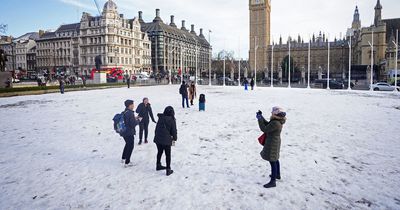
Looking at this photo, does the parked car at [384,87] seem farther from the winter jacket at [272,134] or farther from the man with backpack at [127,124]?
the man with backpack at [127,124]

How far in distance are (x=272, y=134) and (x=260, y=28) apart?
107524 mm

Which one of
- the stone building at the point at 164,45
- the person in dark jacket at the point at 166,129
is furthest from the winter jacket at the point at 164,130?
the stone building at the point at 164,45

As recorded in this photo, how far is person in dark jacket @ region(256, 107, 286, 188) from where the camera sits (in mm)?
6219

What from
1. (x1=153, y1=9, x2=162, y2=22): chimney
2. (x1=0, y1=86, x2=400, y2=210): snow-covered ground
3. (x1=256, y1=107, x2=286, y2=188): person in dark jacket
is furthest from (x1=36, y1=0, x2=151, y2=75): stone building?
(x1=256, y1=107, x2=286, y2=188): person in dark jacket

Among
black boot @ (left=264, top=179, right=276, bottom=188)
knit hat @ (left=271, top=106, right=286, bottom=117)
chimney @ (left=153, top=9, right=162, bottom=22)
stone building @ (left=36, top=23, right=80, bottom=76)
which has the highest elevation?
chimney @ (left=153, top=9, right=162, bottom=22)

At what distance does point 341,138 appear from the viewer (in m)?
11.0

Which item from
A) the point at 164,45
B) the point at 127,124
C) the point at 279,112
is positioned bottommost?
the point at 127,124

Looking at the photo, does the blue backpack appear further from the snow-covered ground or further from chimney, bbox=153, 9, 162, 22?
chimney, bbox=153, 9, 162, 22

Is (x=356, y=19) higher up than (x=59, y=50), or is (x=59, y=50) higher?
(x=356, y=19)

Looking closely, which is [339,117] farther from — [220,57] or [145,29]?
[220,57]

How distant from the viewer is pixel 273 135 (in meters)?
6.39

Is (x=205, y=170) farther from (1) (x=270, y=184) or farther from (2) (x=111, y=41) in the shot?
(2) (x=111, y=41)

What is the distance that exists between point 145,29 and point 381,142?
103 m

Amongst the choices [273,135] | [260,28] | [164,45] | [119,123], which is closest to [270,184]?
[273,135]
